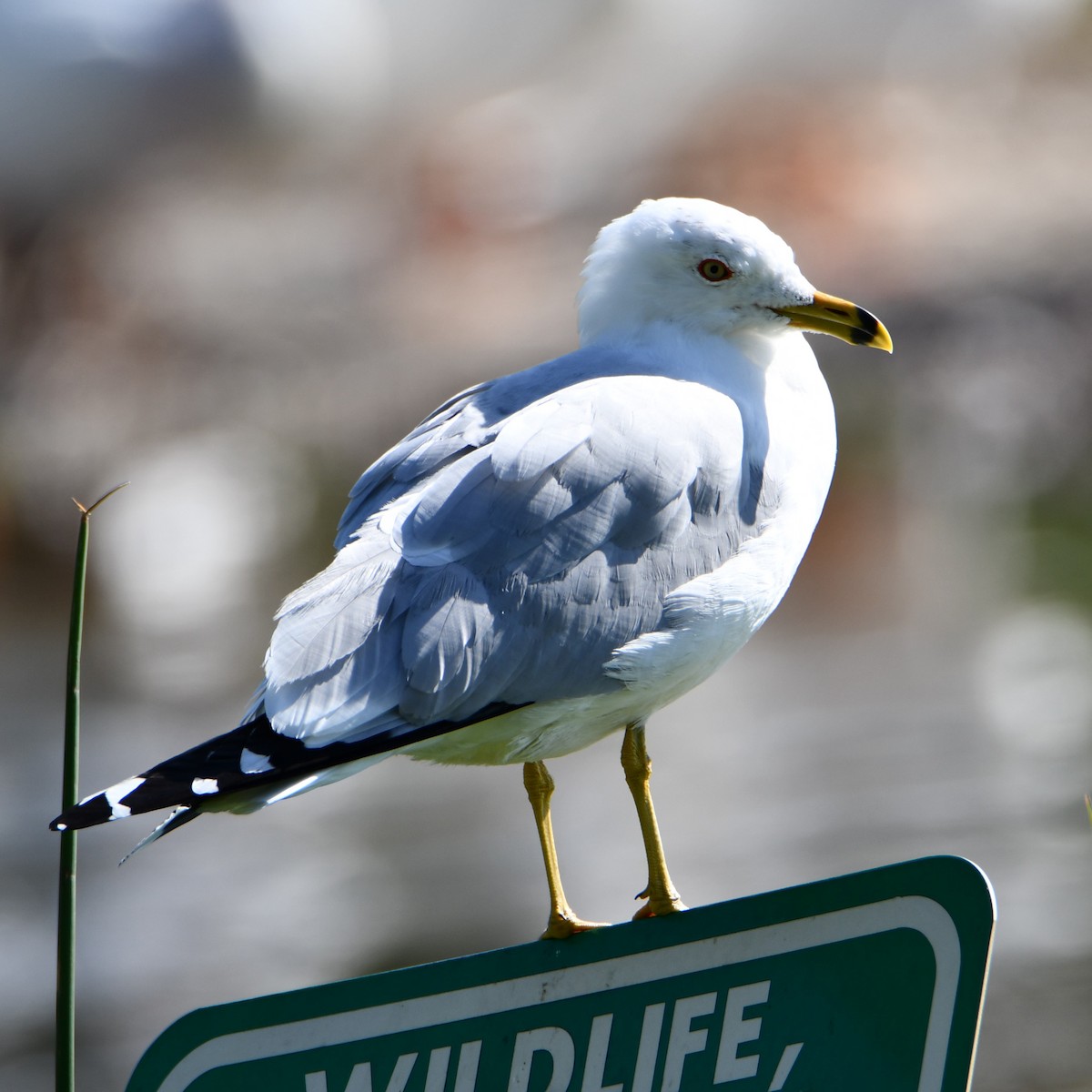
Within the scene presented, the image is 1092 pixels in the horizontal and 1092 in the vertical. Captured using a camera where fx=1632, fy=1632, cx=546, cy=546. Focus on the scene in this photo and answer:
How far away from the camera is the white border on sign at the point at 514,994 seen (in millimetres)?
1598

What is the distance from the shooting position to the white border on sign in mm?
1598

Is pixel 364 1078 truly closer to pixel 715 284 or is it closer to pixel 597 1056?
pixel 597 1056

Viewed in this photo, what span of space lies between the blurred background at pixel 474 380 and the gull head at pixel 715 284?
89.7 inches

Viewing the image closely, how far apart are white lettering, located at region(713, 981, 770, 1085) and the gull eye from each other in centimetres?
118

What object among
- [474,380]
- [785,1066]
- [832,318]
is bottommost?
[785,1066]

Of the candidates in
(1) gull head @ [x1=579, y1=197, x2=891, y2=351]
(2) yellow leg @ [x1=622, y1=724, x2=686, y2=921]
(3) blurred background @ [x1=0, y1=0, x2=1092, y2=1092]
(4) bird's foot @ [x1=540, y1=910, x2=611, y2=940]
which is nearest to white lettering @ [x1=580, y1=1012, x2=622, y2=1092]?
(4) bird's foot @ [x1=540, y1=910, x2=611, y2=940]

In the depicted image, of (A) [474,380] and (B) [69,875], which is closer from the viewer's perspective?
(B) [69,875]

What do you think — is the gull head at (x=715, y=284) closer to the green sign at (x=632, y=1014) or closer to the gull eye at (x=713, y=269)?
the gull eye at (x=713, y=269)

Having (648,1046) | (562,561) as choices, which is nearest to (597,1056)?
(648,1046)

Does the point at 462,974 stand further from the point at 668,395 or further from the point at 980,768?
the point at 980,768

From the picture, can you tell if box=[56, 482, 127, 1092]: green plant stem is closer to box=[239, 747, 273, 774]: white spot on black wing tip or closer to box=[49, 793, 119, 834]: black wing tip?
box=[49, 793, 119, 834]: black wing tip

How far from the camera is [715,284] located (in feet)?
8.02

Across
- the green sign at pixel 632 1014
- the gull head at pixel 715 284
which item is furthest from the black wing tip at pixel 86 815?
the gull head at pixel 715 284

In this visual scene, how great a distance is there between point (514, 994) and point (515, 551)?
0.59m
